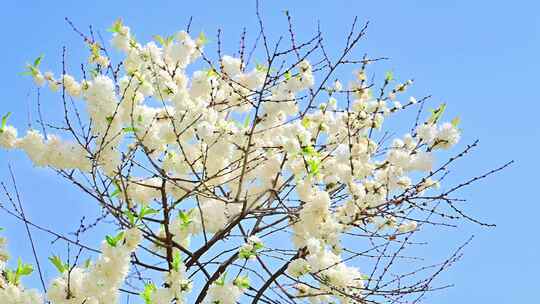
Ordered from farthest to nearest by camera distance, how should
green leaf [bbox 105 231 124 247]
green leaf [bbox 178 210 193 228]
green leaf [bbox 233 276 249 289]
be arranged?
1. green leaf [bbox 178 210 193 228]
2. green leaf [bbox 233 276 249 289]
3. green leaf [bbox 105 231 124 247]

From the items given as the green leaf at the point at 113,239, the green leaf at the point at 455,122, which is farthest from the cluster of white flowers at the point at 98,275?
the green leaf at the point at 455,122

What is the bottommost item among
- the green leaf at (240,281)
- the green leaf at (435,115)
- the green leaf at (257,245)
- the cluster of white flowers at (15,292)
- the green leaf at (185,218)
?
the cluster of white flowers at (15,292)

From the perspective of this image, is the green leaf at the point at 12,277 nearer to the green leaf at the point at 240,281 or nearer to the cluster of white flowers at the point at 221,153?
the cluster of white flowers at the point at 221,153

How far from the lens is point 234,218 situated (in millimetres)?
4703

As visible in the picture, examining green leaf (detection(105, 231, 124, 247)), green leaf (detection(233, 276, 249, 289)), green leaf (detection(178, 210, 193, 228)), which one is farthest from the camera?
green leaf (detection(178, 210, 193, 228))

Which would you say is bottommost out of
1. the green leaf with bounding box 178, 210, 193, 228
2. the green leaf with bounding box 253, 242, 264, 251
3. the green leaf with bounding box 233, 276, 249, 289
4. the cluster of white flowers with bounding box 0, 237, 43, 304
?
the cluster of white flowers with bounding box 0, 237, 43, 304

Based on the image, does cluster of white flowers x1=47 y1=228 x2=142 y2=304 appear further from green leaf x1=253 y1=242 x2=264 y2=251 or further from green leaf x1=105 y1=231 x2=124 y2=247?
green leaf x1=253 y1=242 x2=264 y2=251

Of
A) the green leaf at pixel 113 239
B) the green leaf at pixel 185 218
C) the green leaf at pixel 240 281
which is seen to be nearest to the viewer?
the green leaf at pixel 113 239

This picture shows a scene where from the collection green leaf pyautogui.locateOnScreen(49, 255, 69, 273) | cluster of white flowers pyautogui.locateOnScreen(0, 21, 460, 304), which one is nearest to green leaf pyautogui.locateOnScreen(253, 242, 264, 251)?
cluster of white flowers pyautogui.locateOnScreen(0, 21, 460, 304)

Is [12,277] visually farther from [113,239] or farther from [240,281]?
[240,281]

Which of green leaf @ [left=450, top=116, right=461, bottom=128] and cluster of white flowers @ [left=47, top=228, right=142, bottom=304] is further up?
green leaf @ [left=450, top=116, right=461, bottom=128]

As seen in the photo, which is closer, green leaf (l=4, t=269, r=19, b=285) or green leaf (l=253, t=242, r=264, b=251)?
green leaf (l=4, t=269, r=19, b=285)

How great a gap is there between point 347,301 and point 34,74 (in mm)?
2487

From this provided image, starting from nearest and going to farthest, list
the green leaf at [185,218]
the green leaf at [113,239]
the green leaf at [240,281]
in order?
the green leaf at [113,239], the green leaf at [240,281], the green leaf at [185,218]
